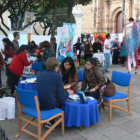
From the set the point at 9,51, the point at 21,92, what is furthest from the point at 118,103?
the point at 9,51

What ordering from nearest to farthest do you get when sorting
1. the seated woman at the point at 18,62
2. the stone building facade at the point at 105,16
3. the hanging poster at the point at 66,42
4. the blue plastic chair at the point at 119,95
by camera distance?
the blue plastic chair at the point at 119,95 → the seated woman at the point at 18,62 → the hanging poster at the point at 66,42 → the stone building facade at the point at 105,16

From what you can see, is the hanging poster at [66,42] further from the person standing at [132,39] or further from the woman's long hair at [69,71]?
the person standing at [132,39]

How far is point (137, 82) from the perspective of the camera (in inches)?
348

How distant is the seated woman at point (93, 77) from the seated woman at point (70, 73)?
0.28m

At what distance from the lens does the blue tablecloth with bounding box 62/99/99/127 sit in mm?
3982

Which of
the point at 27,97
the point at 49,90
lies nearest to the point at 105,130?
the point at 49,90

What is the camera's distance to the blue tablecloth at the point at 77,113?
3.98 meters

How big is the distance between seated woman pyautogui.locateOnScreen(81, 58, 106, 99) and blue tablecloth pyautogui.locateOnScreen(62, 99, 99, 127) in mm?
698

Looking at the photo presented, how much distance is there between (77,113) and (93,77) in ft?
3.95

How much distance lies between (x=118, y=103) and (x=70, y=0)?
4.18 metres

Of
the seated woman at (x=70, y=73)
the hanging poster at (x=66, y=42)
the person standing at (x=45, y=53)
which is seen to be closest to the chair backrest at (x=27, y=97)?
the seated woman at (x=70, y=73)

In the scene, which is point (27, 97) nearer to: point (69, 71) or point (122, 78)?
point (69, 71)

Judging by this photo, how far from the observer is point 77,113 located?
3980mm

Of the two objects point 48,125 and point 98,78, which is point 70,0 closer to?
point 98,78
